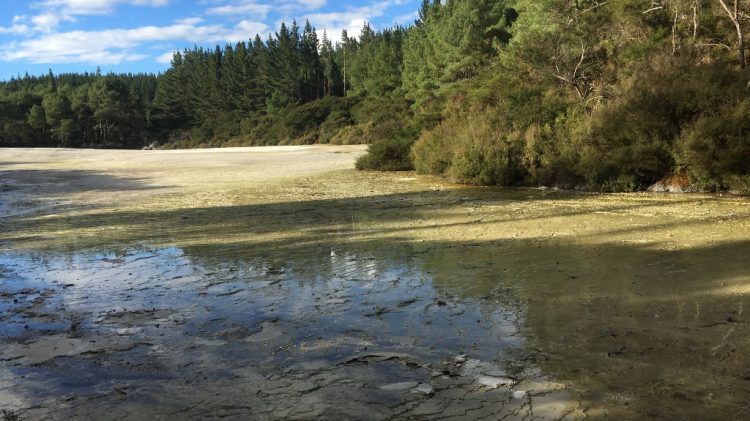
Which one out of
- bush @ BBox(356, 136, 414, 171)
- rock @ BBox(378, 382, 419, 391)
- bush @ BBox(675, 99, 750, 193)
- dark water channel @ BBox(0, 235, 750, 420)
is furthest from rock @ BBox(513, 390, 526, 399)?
bush @ BBox(356, 136, 414, 171)

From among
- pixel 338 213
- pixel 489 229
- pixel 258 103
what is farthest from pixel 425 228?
pixel 258 103

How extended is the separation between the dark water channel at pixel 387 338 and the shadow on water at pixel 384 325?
2 centimetres

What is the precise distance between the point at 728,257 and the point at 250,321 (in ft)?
20.8

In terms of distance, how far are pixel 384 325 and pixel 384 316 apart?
0.97ft

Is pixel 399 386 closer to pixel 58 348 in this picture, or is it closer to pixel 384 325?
pixel 384 325

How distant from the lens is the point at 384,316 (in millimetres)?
5742

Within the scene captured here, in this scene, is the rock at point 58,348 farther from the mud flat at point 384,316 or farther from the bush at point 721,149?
the bush at point 721,149

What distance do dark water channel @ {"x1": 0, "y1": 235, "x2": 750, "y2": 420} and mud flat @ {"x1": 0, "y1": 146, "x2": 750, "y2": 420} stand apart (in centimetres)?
2

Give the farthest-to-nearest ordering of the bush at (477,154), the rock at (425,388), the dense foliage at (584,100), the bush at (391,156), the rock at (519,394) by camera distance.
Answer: the bush at (391,156)
the bush at (477,154)
the dense foliage at (584,100)
the rock at (425,388)
the rock at (519,394)

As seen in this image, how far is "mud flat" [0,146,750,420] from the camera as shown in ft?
12.8

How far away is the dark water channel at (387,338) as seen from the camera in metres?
3.84

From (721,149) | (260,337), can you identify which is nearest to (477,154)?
(721,149)

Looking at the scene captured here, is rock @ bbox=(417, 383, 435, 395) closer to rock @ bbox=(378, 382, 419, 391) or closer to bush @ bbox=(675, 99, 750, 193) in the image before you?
rock @ bbox=(378, 382, 419, 391)

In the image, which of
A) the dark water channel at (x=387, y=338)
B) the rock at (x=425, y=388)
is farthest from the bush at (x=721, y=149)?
the rock at (x=425, y=388)
